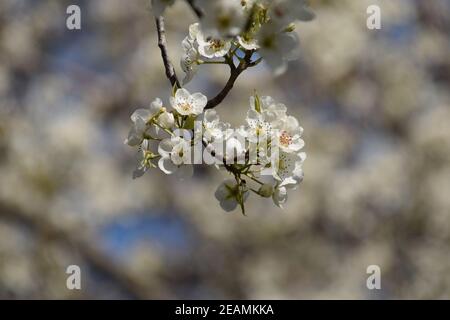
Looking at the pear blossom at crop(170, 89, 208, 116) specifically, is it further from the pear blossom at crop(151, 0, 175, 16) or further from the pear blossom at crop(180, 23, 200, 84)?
the pear blossom at crop(151, 0, 175, 16)

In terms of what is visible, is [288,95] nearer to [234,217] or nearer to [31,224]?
[234,217]

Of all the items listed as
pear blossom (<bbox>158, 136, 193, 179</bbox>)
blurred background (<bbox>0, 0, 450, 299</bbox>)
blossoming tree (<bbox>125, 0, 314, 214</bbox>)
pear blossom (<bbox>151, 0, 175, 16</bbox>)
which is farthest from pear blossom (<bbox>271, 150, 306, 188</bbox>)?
blurred background (<bbox>0, 0, 450, 299</bbox>)

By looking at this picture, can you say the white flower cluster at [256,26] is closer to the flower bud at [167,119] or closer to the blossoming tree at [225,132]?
the blossoming tree at [225,132]

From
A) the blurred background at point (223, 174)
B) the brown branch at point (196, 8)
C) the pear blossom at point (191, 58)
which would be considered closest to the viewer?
the brown branch at point (196, 8)

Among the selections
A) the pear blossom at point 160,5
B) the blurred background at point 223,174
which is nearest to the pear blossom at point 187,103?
the pear blossom at point 160,5

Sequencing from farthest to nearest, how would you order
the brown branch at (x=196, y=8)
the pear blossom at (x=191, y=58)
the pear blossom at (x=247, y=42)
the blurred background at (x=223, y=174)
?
the blurred background at (x=223, y=174) → the pear blossom at (x=191, y=58) → the pear blossom at (x=247, y=42) → the brown branch at (x=196, y=8)

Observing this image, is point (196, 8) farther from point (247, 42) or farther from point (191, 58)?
point (191, 58)
